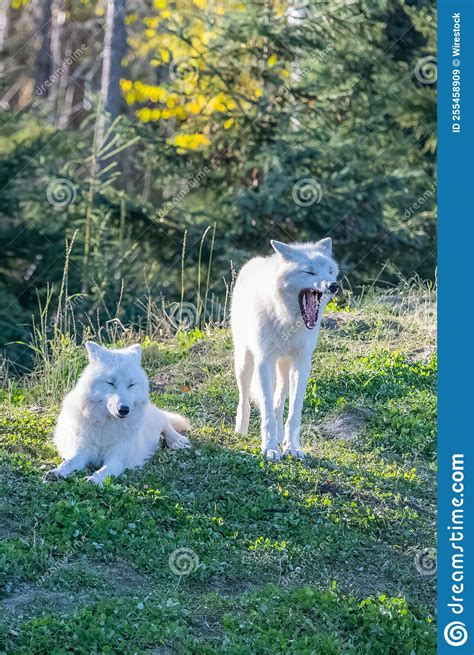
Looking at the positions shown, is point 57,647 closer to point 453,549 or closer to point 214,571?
point 214,571

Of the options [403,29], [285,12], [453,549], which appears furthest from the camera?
[403,29]

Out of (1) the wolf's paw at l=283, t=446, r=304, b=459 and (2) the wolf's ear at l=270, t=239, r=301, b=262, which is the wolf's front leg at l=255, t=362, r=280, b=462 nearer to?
(1) the wolf's paw at l=283, t=446, r=304, b=459

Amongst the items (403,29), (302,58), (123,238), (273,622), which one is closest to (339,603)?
(273,622)

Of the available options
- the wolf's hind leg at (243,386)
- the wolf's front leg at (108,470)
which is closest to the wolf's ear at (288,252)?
the wolf's hind leg at (243,386)

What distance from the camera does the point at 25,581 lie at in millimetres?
5867

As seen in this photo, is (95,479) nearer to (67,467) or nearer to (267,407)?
(67,467)

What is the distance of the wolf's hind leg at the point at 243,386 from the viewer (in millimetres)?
8398

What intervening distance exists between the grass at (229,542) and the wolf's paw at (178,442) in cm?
10

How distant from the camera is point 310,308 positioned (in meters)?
7.56

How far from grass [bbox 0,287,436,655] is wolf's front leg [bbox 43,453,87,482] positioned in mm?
111

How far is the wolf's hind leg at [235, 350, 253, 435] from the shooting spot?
331 inches

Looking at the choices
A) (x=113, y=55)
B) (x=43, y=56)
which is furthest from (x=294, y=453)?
(x=43, y=56)

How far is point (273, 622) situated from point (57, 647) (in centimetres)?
125

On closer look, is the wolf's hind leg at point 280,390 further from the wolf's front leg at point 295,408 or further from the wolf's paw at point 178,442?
the wolf's paw at point 178,442
